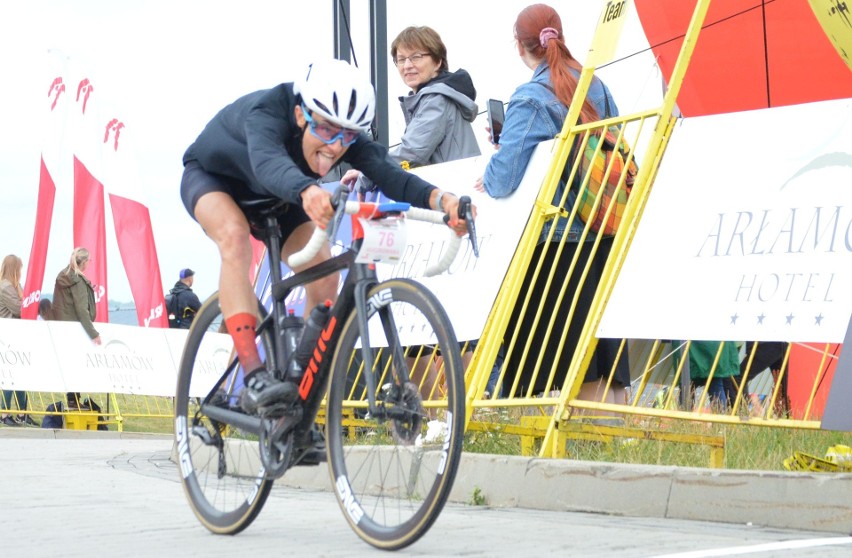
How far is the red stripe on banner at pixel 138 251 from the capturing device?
1742 cm

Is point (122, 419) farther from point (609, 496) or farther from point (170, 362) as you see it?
point (609, 496)

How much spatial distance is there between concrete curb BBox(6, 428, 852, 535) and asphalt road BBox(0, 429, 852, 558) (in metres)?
0.06

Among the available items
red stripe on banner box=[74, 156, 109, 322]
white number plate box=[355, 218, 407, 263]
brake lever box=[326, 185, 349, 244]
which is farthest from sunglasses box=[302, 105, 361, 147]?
red stripe on banner box=[74, 156, 109, 322]

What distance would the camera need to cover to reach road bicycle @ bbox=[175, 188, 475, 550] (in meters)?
4.26

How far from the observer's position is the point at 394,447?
4.48 m

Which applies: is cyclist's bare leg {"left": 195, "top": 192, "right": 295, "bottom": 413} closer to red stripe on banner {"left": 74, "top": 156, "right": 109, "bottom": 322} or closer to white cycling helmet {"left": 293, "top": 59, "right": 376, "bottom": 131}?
white cycling helmet {"left": 293, "top": 59, "right": 376, "bottom": 131}

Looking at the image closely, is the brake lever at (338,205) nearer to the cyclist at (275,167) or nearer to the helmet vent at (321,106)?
the cyclist at (275,167)

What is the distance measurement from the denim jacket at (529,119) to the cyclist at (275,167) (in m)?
2.33

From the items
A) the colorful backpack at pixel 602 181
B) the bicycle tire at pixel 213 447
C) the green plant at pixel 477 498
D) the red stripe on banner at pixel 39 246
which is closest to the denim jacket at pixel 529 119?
the colorful backpack at pixel 602 181

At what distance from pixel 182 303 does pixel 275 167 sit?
1609 cm

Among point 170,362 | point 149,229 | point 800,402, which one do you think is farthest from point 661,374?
point 149,229

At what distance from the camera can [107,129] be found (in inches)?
697

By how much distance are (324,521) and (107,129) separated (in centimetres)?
1307

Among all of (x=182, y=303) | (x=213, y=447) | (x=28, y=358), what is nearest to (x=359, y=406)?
(x=213, y=447)
